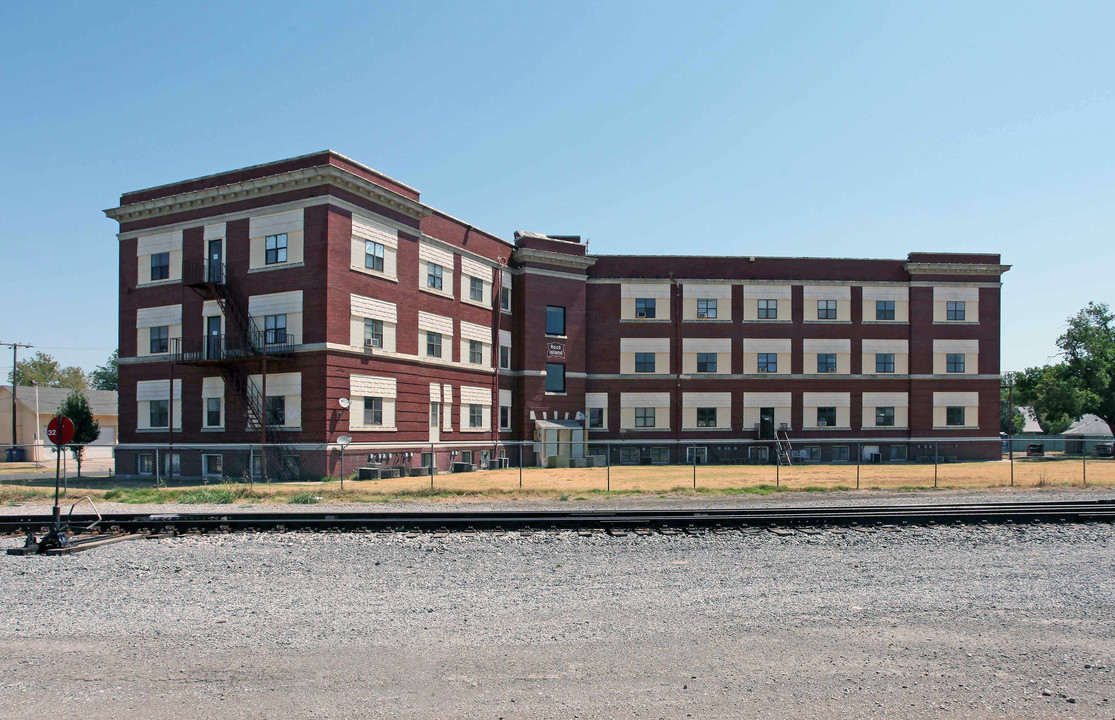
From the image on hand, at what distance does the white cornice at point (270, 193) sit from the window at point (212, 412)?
9552 mm

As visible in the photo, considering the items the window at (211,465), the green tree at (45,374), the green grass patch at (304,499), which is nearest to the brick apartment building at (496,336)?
the window at (211,465)

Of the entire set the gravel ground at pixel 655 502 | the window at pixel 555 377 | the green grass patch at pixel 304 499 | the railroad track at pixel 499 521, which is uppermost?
the window at pixel 555 377

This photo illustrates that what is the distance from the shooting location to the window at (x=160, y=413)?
38531 mm

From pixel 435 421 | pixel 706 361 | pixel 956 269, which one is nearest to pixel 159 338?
pixel 435 421

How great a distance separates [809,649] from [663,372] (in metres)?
45.0

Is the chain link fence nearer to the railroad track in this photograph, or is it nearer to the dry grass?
the dry grass

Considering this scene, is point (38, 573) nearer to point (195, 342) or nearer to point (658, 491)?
point (658, 491)

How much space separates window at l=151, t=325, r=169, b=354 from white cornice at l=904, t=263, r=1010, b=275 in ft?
155

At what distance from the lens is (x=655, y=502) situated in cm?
2270

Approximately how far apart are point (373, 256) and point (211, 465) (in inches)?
493

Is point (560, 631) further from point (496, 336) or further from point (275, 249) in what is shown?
point (496, 336)

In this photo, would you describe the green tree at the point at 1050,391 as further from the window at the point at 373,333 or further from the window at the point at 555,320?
the window at the point at 373,333

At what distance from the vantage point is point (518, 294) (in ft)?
163

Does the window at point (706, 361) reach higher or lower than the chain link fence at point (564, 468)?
higher
